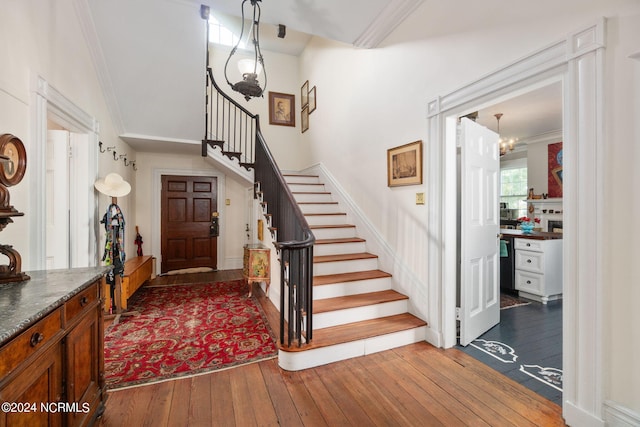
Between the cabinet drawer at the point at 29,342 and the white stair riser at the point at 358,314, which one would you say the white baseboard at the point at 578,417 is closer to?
the white stair riser at the point at 358,314

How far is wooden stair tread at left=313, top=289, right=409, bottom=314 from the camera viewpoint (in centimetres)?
264

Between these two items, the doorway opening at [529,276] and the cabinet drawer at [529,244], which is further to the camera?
the cabinet drawer at [529,244]

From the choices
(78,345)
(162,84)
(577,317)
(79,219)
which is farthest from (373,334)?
(162,84)

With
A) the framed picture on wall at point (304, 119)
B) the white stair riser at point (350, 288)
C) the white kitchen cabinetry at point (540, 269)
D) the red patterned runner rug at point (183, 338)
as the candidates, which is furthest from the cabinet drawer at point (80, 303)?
the framed picture on wall at point (304, 119)

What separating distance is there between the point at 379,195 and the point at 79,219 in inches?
134

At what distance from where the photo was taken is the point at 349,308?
8.73 ft

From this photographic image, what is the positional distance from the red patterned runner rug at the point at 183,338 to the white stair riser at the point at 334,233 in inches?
47.3

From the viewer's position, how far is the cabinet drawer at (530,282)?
364 cm

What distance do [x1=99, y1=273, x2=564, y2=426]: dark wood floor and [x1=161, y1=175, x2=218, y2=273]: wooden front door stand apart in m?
3.83

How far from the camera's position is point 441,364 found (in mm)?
2271

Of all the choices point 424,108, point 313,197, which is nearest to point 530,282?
point 424,108

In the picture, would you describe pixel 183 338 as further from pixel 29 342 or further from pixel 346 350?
pixel 29 342

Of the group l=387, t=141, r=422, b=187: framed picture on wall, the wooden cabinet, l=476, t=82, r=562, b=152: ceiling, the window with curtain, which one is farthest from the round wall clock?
the window with curtain

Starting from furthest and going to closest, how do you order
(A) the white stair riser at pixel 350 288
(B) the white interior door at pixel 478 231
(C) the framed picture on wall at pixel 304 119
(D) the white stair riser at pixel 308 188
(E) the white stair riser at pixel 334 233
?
1. (C) the framed picture on wall at pixel 304 119
2. (D) the white stair riser at pixel 308 188
3. (E) the white stair riser at pixel 334 233
4. (A) the white stair riser at pixel 350 288
5. (B) the white interior door at pixel 478 231
